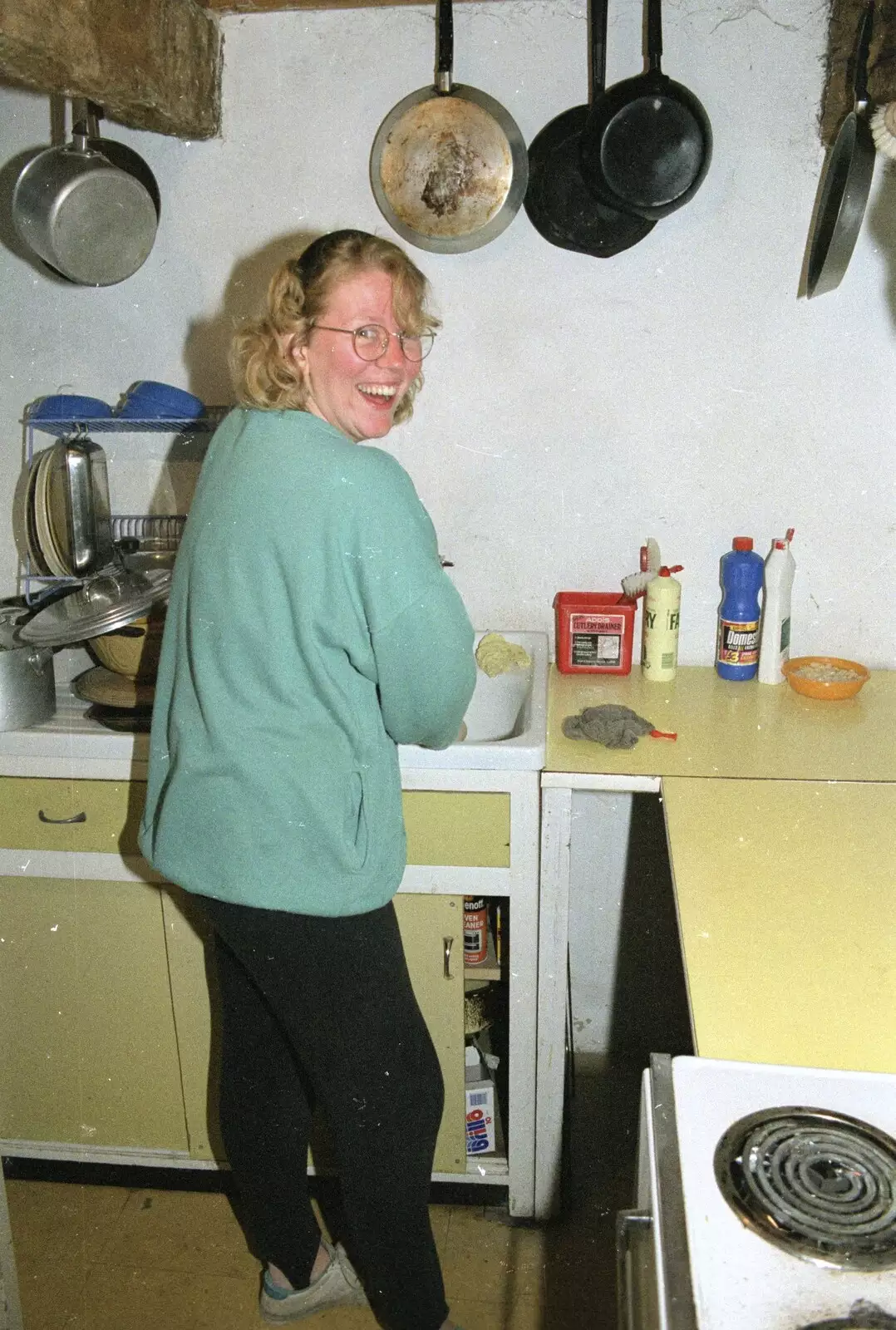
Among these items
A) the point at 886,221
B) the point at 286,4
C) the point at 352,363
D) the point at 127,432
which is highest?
the point at 286,4

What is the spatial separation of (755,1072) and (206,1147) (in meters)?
1.31

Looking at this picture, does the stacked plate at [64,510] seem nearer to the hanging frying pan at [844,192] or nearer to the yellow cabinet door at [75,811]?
the yellow cabinet door at [75,811]

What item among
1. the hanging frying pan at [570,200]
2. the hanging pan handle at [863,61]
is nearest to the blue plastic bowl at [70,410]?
the hanging frying pan at [570,200]

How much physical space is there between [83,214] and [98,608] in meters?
0.71

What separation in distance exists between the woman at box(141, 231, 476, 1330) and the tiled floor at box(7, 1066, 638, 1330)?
384 mm

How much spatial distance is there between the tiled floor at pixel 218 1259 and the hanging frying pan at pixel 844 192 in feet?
5.47

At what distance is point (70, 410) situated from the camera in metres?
1.94

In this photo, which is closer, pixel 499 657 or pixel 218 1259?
pixel 218 1259

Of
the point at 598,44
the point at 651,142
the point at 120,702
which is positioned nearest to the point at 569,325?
the point at 651,142

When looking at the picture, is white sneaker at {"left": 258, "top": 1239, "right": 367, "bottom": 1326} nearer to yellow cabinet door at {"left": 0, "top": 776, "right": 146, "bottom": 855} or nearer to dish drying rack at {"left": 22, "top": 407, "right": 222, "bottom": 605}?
yellow cabinet door at {"left": 0, "top": 776, "right": 146, "bottom": 855}

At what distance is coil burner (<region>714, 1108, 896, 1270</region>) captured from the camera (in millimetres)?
723

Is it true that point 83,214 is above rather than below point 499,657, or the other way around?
above

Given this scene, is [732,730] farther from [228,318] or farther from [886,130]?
[228,318]

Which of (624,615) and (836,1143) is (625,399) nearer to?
(624,615)
